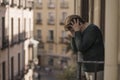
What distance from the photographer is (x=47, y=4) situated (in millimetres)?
54562

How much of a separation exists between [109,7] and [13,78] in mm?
23060

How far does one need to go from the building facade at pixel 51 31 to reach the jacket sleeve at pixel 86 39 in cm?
4776

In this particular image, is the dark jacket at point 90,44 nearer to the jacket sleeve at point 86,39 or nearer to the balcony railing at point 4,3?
the jacket sleeve at point 86,39

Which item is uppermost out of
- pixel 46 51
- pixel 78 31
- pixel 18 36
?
pixel 78 31

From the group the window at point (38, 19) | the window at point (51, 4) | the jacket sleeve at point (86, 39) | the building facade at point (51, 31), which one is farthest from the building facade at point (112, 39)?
the window at point (38, 19)

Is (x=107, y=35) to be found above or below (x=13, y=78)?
above

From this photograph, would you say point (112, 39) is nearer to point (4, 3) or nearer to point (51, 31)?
point (4, 3)

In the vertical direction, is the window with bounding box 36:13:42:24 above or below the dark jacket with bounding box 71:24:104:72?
below

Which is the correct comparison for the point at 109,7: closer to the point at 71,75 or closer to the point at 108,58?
the point at 108,58

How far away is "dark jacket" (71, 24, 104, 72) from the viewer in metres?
5.49

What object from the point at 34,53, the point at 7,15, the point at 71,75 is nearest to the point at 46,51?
the point at 34,53

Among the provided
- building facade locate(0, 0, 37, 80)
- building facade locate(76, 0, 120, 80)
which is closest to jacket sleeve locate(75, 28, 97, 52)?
building facade locate(76, 0, 120, 80)

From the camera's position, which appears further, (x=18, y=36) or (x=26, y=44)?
(x=26, y=44)

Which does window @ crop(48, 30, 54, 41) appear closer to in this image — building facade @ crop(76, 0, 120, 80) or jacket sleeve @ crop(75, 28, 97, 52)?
jacket sleeve @ crop(75, 28, 97, 52)
